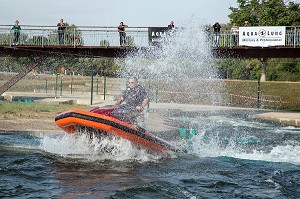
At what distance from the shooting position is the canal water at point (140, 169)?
9789 millimetres

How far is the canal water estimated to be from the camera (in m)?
9.79

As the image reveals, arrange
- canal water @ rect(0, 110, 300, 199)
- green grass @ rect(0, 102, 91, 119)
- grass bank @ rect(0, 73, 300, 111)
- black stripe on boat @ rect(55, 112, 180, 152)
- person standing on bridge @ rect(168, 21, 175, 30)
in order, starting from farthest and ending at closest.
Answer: grass bank @ rect(0, 73, 300, 111)
person standing on bridge @ rect(168, 21, 175, 30)
green grass @ rect(0, 102, 91, 119)
black stripe on boat @ rect(55, 112, 180, 152)
canal water @ rect(0, 110, 300, 199)

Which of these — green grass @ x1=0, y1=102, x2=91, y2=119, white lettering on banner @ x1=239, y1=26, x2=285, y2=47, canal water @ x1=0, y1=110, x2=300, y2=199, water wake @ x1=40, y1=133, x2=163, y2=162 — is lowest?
canal water @ x1=0, y1=110, x2=300, y2=199

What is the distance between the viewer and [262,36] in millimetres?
28359

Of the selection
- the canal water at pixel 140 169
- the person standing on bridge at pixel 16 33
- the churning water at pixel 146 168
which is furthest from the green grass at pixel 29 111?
the person standing on bridge at pixel 16 33

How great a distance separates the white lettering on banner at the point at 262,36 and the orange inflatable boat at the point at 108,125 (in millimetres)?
16424

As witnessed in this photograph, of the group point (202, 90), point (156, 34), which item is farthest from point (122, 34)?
point (202, 90)

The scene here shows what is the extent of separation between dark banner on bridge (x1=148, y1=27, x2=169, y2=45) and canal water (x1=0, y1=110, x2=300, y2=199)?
11371mm

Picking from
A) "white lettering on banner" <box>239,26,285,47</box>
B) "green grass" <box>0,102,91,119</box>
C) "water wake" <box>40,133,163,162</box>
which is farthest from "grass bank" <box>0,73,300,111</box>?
"water wake" <box>40,133,163,162</box>

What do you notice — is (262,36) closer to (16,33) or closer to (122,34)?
(122,34)

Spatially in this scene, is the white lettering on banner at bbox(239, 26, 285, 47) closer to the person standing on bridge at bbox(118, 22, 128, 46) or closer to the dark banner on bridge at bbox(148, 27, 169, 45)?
the dark banner on bridge at bbox(148, 27, 169, 45)

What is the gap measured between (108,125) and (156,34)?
53.6 feet

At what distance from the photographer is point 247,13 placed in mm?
58156

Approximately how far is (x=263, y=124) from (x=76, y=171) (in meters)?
17.0
